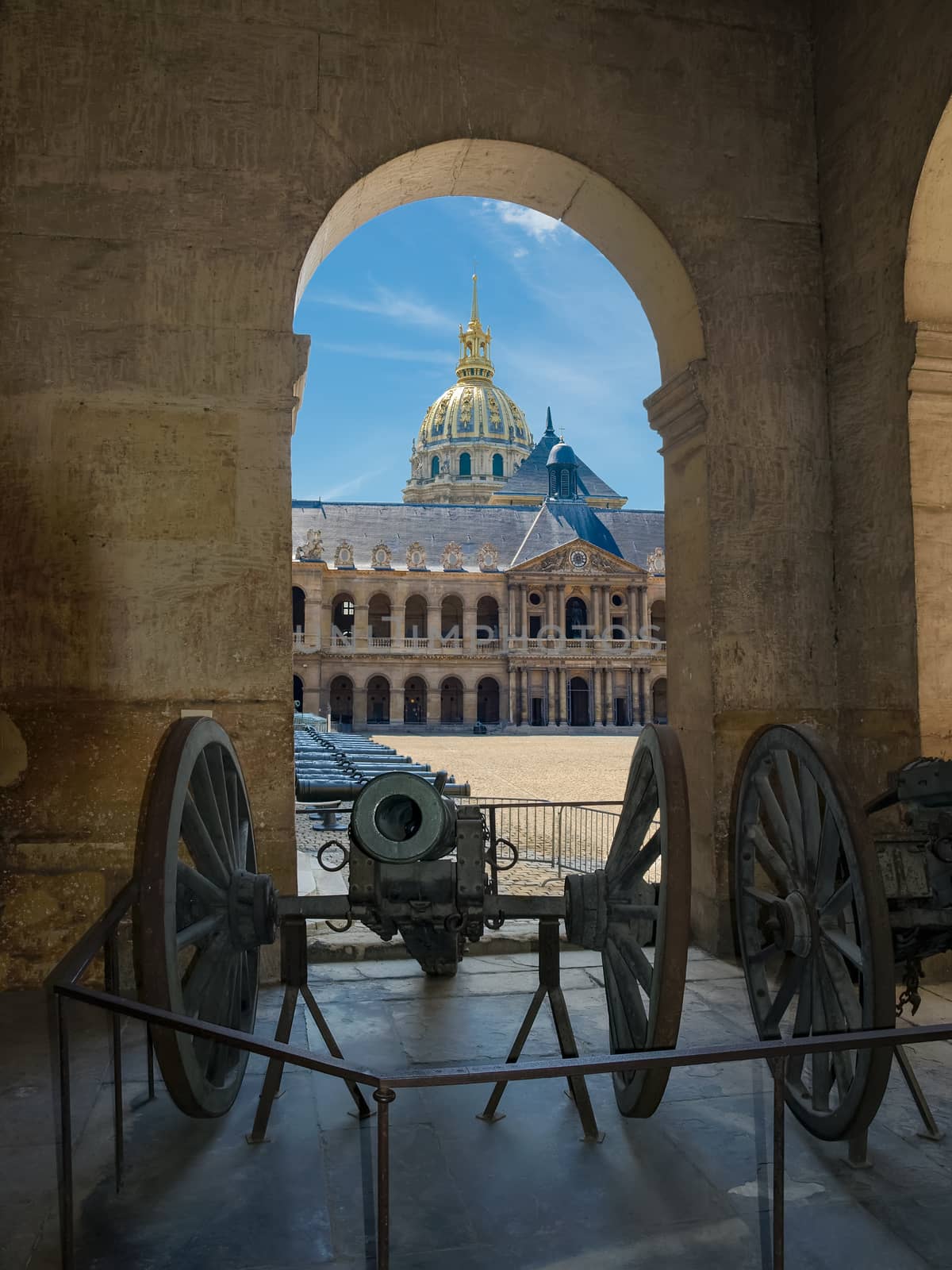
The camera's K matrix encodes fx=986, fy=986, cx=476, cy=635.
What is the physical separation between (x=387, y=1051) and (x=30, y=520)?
9.62 ft

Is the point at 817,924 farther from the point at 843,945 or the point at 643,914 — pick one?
the point at 643,914

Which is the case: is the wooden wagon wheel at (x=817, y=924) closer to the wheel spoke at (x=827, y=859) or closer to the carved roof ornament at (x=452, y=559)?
the wheel spoke at (x=827, y=859)

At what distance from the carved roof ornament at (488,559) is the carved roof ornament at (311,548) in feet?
28.3

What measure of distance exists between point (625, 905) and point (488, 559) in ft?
165

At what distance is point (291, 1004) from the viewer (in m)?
3.57

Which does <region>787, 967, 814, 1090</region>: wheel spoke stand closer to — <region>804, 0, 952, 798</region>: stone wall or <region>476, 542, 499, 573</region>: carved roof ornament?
<region>804, 0, 952, 798</region>: stone wall

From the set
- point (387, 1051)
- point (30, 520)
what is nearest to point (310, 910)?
point (387, 1051)

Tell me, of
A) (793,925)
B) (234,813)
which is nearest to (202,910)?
(234,813)

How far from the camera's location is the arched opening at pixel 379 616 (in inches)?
2153

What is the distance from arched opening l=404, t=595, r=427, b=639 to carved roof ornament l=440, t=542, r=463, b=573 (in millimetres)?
2588

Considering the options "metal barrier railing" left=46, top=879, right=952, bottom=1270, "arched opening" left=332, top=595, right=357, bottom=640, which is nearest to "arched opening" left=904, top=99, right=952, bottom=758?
"metal barrier railing" left=46, top=879, right=952, bottom=1270

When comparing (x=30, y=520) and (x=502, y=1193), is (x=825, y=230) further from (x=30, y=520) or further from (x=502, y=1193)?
(x=502, y=1193)

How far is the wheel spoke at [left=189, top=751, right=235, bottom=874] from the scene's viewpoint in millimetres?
3311

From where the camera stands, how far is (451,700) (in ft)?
177
